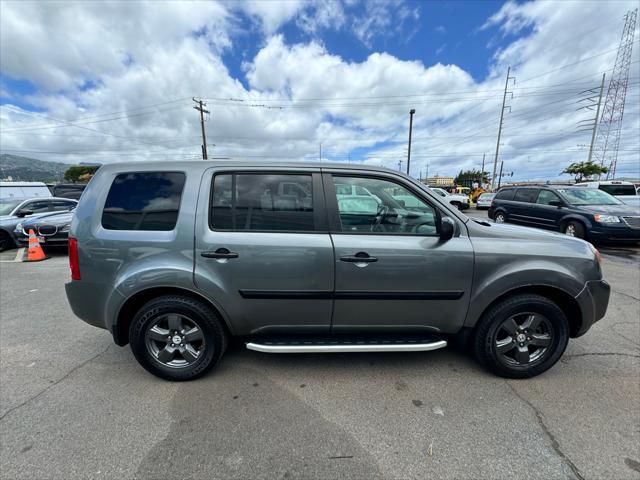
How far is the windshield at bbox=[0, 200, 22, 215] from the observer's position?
834cm

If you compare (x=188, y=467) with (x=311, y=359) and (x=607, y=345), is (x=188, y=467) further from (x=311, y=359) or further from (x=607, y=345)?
(x=607, y=345)

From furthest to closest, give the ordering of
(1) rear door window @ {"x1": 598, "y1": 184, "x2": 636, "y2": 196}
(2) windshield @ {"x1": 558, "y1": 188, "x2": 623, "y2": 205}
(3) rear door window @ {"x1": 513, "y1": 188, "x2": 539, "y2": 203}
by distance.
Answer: (1) rear door window @ {"x1": 598, "y1": 184, "x2": 636, "y2": 196}
(3) rear door window @ {"x1": 513, "y1": 188, "x2": 539, "y2": 203}
(2) windshield @ {"x1": 558, "y1": 188, "x2": 623, "y2": 205}

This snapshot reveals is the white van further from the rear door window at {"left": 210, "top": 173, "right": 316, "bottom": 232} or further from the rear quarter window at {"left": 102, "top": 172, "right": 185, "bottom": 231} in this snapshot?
the rear door window at {"left": 210, "top": 173, "right": 316, "bottom": 232}

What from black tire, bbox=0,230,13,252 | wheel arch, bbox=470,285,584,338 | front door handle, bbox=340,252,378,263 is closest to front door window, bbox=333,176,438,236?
front door handle, bbox=340,252,378,263

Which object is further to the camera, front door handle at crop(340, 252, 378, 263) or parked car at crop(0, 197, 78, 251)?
parked car at crop(0, 197, 78, 251)

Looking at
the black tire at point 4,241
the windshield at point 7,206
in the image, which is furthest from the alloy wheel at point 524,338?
the windshield at point 7,206

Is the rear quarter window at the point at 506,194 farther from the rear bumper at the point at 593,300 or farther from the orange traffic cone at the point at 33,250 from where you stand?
the orange traffic cone at the point at 33,250

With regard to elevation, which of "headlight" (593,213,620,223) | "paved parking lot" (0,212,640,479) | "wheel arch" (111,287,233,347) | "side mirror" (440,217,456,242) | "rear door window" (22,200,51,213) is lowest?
"paved parking lot" (0,212,640,479)

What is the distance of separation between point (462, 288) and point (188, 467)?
7.53ft

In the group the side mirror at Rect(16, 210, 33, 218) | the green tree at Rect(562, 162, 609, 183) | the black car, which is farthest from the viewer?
the green tree at Rect(562, 162, 609, 183)

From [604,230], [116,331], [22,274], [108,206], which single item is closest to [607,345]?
[116,331]

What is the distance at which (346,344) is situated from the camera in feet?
7.97

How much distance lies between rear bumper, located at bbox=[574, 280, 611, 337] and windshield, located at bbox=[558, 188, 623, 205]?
25.0 ft

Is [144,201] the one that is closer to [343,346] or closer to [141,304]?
[141,304]
